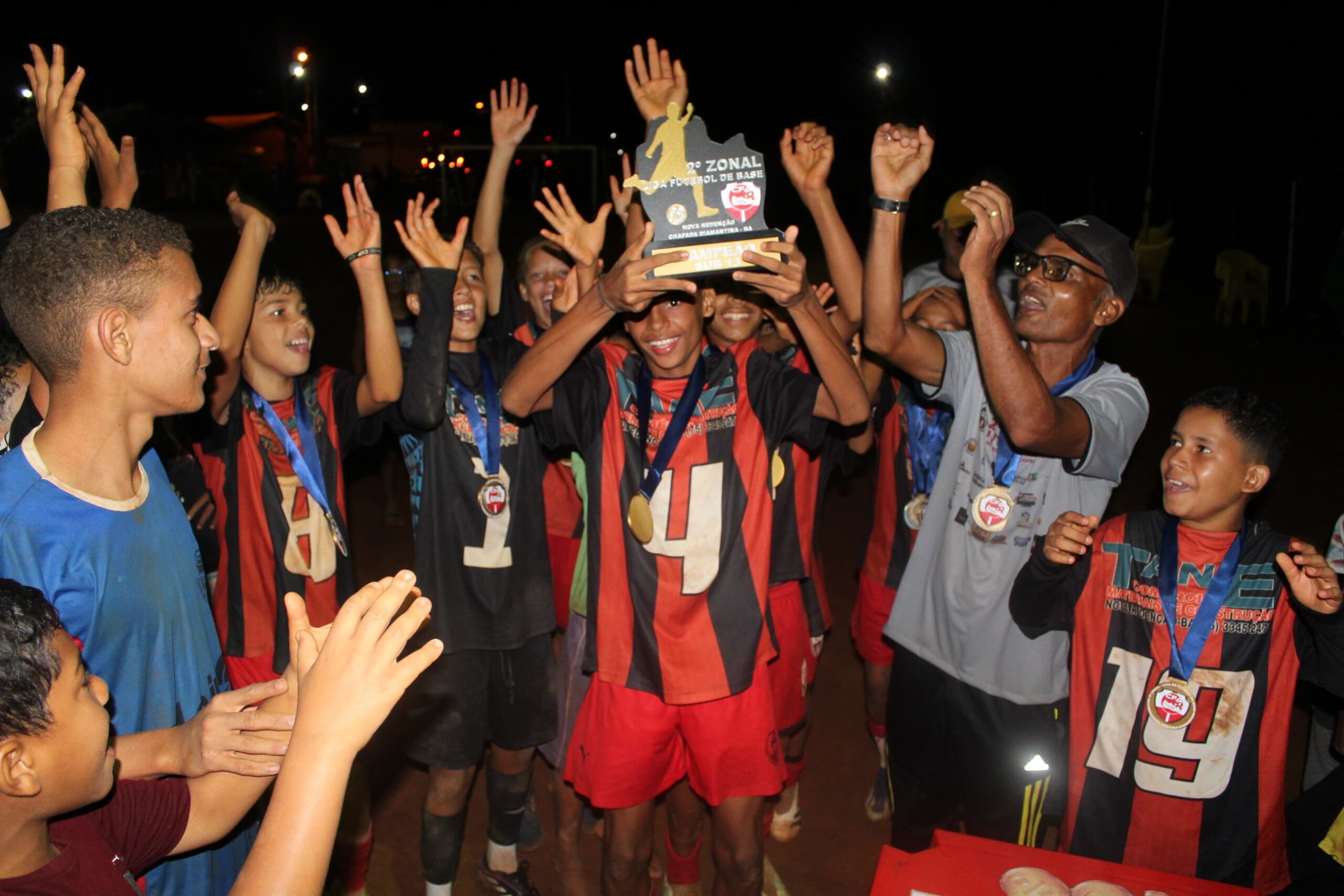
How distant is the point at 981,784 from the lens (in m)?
3.28

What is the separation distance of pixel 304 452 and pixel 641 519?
134cm

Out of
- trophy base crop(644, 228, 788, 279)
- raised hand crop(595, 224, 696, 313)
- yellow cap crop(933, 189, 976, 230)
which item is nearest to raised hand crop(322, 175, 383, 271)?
raised hand crop(595, 224, 696, 313)

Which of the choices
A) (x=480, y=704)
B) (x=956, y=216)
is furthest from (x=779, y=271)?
(x=956, y=216)

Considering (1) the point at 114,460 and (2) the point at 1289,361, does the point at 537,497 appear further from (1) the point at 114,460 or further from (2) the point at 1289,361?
(2) the point at 1289,361

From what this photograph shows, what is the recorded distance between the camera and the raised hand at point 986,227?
9.64 ft

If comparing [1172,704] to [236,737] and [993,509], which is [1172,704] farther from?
[236,737]

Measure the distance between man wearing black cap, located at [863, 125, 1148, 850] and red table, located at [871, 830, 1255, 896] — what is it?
2.48 feet

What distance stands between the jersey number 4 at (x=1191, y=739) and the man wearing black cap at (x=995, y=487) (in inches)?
10.9

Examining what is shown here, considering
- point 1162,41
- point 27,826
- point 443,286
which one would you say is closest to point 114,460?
point 27,826

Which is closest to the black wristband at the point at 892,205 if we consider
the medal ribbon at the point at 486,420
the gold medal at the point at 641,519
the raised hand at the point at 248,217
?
the gold medal at the point at 641,519

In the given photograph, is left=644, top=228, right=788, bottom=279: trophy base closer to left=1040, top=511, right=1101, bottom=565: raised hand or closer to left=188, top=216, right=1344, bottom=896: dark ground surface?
left=1040, top=511, right=1101, bottom=565: raised hand

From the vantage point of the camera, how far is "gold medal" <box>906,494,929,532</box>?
13.4ft

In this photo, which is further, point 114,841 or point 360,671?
point 114,841

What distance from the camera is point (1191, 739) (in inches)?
113
